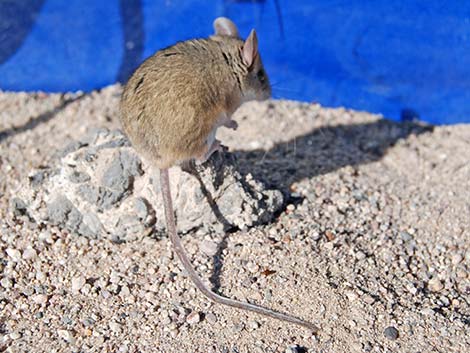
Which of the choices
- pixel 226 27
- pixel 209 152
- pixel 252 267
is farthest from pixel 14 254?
pixel 226 27

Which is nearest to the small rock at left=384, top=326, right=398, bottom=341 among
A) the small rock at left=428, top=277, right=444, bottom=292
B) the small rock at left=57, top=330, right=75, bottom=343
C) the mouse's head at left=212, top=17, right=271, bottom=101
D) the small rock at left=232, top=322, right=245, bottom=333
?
the small rock at left=428, top=277, right=444, bottom=292

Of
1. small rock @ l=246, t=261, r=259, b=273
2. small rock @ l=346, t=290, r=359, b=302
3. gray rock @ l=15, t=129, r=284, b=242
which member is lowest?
small rock @ l=346, t=290, r=359, b=302

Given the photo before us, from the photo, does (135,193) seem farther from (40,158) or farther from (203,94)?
(40,158)

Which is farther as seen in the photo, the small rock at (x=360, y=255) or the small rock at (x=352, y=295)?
the small rock at (x=360, y=255)

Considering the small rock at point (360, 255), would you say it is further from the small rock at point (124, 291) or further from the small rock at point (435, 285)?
the small rock at point (124, 291)

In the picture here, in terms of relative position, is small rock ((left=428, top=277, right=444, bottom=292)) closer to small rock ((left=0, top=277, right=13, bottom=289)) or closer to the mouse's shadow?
the mouse's shadow

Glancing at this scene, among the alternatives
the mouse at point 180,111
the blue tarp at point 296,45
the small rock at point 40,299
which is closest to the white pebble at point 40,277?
the small rock at point 40,299
